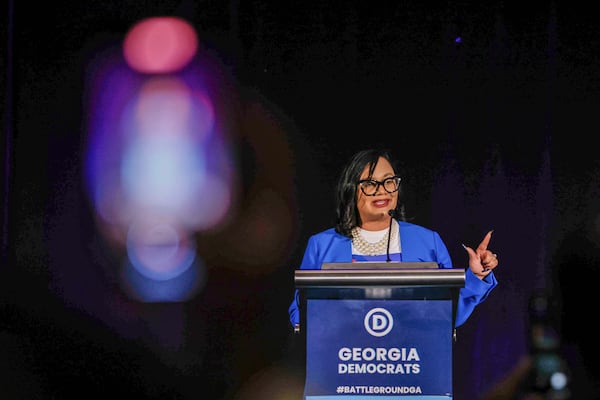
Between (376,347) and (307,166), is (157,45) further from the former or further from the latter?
(376,347)

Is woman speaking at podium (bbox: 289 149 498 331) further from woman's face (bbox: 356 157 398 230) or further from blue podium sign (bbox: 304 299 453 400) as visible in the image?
blue podium sign (bbox: 304 299 453 400)

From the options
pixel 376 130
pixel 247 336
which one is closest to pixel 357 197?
pixel 376 130

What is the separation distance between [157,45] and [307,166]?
1.28 m

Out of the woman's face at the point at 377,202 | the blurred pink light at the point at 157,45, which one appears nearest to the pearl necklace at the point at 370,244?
the woman's face at the point at 377,202

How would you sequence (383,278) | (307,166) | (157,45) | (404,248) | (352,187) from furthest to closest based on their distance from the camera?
(157,45)
(307,166)
(352,187)
(404,248)
(383,278)

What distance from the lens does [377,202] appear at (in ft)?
12.9

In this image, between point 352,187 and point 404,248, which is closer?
point 404,248

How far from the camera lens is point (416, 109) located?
475 centimetres

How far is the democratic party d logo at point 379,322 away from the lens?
2355mm

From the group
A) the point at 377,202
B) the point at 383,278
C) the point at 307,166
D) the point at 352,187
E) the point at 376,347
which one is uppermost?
the point at 307,166

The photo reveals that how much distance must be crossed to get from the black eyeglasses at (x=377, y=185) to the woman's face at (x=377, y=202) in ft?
0.04

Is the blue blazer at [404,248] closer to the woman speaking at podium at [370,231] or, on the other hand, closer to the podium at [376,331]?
the woman speaking at podium at [370,231]

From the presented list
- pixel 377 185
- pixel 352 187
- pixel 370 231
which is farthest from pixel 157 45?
pixel 370 231

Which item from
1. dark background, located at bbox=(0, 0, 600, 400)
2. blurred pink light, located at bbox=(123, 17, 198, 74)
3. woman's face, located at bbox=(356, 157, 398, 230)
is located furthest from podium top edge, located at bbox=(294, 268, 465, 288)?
blurred pink light, located at bbox=(123, 17, 198, 74)
